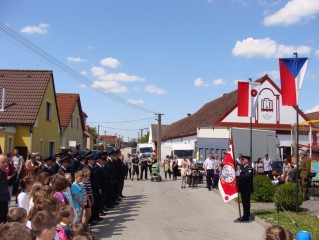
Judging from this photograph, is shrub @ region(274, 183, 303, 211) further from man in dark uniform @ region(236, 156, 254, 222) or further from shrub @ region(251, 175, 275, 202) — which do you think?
shrub @ region(251, 175, 275, 202)

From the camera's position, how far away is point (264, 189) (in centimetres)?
1554

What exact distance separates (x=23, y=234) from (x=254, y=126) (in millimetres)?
39291

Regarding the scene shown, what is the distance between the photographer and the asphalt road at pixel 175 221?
987 centimetres

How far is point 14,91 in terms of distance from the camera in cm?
2602

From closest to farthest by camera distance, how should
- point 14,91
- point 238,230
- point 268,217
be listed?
point 238,230, point 268,217, point 14,91

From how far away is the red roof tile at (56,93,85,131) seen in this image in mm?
36031

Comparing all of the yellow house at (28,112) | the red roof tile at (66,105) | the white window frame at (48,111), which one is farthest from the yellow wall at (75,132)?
the white window frame at (48,111)

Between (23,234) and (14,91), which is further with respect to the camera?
(14,91)

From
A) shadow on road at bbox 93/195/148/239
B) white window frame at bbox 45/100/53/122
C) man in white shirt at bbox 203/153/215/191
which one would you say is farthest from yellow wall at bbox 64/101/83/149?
→ shadow on road at bbox 93/195/148/239

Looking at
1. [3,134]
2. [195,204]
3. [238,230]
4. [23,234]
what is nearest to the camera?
[23,234]

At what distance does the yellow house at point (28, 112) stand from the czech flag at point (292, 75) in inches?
597

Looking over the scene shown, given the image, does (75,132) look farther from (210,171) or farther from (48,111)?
(210,171)

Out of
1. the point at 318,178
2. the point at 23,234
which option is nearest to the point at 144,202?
the point at 318,178

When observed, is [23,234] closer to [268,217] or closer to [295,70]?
[268,217]
